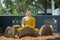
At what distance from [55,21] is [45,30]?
2392 millimetres

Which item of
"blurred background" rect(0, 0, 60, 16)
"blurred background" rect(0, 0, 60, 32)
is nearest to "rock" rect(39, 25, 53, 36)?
"blurred background" rect(0, 0, 60, 32)

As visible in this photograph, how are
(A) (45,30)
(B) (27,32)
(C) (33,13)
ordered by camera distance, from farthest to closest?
(C) (33,13) → (A) (45,30) → (B) (27,32)

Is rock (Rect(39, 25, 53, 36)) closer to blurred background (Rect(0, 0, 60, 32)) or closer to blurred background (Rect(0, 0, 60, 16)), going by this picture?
blurred background (Rect(0, 0, 60, 32))

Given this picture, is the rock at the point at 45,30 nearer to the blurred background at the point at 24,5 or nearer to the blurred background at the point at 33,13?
the blurred background at the point at 33,13

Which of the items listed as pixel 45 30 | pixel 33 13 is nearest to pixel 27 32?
pixel 45 30

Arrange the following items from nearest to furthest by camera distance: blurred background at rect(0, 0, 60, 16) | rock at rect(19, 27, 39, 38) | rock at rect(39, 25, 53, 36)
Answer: rock at rect(19, 27, 39, 38), rock at rect(39, 25, 53, 36), blurred background at rect(0, 0, 60, 16)

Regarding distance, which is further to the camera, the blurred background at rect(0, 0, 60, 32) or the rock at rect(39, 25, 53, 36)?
the blurred background at rect(0, 0, 60, 32)

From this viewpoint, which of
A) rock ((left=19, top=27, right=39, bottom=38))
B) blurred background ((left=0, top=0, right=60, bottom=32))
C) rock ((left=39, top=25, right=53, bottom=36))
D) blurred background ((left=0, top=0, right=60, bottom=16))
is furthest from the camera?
blurred background ((left=0, top=0, right=60, bottom=16))

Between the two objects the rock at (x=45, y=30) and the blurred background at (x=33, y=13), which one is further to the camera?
the blurred background at (x=33, y=13)

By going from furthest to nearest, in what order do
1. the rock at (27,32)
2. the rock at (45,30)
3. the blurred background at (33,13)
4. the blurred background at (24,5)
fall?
the blurred background at (24,5) < the blurred background at (33,13) < the rock at (45,30) < the rock at (27,32)

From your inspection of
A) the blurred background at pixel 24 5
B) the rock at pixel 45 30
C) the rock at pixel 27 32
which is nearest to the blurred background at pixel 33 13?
the blurred background at pixel 24 5

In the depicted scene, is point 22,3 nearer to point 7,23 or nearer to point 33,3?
point 33,3

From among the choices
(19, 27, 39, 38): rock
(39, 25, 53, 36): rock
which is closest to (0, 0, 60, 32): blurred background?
(39, 25, 53, 36): rock

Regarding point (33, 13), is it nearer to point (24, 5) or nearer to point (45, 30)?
point (24, 5)
